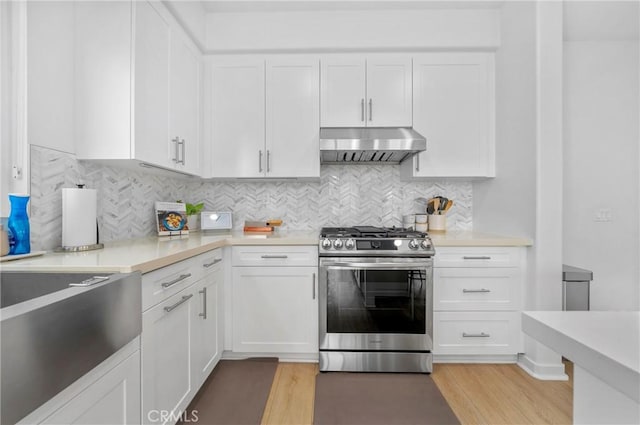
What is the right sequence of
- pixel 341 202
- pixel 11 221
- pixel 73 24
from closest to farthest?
pixel 11 221 < pixel 73 24 < pixel 341 202

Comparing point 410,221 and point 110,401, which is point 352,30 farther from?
point 110,401

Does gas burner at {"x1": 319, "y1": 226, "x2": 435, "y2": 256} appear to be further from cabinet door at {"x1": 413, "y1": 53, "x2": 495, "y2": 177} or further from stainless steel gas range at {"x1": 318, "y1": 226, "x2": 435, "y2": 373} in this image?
cabinet door at {"x1": 413, "y1": 53, "x2": 495, "y2": 177}

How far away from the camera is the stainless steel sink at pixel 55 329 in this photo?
0.60 m

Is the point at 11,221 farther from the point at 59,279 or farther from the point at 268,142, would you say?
the point at 268,142

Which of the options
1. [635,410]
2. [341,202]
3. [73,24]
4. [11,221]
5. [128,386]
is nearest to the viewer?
[635,410]

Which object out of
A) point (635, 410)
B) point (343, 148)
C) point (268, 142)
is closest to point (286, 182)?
point (268, 142)

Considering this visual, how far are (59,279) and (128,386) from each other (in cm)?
46

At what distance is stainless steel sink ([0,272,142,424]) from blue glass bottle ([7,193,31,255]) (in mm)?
291

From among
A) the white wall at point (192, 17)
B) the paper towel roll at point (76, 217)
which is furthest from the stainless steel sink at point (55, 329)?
the white wall at point (192, 17)

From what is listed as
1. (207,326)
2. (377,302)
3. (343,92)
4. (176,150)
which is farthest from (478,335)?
(176,150)

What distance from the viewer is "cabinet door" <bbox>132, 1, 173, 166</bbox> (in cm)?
167

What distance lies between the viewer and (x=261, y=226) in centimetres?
274

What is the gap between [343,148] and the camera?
234 centimetres

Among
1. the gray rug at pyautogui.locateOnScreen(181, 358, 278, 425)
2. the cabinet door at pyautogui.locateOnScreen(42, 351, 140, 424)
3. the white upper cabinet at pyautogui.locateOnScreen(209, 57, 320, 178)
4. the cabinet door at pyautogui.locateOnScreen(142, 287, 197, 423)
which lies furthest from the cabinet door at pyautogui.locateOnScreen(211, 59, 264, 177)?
the cabinet door at pyautogui.locateOnScreen(42, 351, 140, 424)
